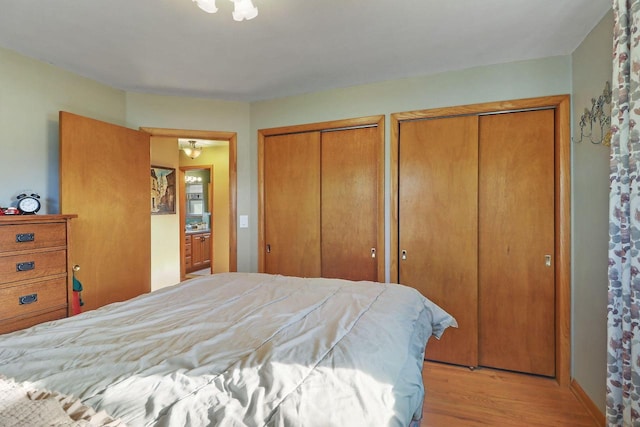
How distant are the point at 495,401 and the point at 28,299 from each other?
3015mm

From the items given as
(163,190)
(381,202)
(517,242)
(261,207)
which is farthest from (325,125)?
(163,190)

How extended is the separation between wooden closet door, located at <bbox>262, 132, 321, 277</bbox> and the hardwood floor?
1.37m

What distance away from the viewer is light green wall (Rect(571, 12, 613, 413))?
1.82 metres

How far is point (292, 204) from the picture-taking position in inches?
122

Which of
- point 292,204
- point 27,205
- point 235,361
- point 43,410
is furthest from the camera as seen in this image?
point 292,204

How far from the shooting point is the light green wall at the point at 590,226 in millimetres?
1824

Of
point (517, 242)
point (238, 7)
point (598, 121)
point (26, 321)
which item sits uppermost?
point (238, 7)

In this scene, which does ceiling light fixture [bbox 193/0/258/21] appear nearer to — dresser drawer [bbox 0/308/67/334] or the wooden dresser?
the wooden dresser

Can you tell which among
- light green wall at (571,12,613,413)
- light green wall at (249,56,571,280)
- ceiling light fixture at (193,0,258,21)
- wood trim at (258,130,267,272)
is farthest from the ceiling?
wood trim at (258,130,267,272)

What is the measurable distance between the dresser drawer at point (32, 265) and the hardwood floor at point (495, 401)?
248cm

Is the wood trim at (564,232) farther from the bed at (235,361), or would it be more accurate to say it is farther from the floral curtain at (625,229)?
the bed at (235,361)

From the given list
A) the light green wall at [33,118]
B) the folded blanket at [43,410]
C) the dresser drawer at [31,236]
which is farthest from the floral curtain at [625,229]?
the light green wall at [33,118]

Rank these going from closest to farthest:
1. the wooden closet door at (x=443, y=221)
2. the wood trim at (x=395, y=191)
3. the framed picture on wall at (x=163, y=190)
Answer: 1. the wooden closet door at (x=443, y=221)
2. the wood trim at (x=395, y=191)
3. the framed picture on wall at (x=163, y=190)

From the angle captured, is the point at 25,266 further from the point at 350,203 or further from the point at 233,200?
the point at 350,203
